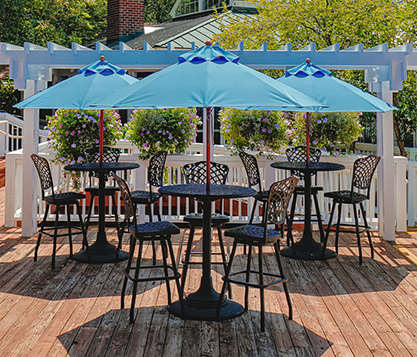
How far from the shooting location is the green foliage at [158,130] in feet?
25.6

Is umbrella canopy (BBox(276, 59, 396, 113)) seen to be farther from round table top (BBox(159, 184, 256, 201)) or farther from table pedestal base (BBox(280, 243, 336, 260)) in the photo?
table pedestal base (BBox(280, 243, 336, 260))

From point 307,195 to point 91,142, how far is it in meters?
3.47

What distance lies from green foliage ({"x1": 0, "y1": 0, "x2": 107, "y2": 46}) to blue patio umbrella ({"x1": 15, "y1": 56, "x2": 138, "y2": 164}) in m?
15.9

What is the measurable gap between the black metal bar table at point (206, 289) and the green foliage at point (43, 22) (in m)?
18.1

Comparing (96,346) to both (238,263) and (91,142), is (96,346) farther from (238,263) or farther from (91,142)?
(91,142)

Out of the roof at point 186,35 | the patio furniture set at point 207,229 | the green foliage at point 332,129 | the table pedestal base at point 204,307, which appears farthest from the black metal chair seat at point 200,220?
the roof at point 186,35

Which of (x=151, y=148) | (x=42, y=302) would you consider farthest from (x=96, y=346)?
(x=151, y=148)

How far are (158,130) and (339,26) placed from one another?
28.1 feet

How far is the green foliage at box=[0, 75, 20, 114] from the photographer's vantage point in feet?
60.5

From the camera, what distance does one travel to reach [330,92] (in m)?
5.57

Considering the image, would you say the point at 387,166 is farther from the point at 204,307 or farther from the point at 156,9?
the point at 156,9

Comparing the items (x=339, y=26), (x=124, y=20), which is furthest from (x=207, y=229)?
(x=124, y=20)

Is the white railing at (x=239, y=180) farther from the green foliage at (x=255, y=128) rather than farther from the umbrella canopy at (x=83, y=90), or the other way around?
the umbrella canopy at (x=83, y=90)

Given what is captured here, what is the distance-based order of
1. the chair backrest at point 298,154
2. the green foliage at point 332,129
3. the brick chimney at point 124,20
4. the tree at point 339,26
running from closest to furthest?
the chair backrest at point 298,154 < the green foliage at point 332,129 < the tree at point 339,26 < the brick chimney at point 124,20
